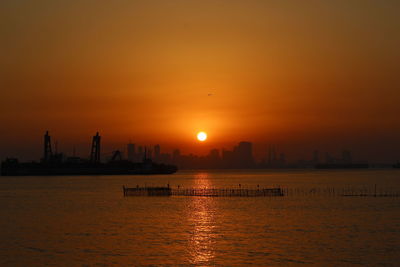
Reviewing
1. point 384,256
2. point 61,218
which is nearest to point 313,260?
point 384,256

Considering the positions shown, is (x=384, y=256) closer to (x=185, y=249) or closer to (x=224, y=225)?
(x=185, y=249)

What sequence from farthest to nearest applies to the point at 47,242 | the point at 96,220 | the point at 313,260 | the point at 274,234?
the point at 96,220 → the point at 274,234 → the point at 47,242 → the point at 313,260

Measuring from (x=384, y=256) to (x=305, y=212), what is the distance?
141ft

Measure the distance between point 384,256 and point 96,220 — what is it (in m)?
46.8

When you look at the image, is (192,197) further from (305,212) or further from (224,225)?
(224,225)

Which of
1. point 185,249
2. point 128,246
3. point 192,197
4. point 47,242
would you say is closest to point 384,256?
point 185,249

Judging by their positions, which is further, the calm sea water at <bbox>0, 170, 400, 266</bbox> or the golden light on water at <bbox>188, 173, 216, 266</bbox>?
the golden light on water at <bbox>188, 173, 216, 266</bbox>

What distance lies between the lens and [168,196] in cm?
13862

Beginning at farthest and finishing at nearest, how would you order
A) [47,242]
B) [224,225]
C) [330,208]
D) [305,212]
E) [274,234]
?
[330,208] < [305,212] < [224,225] < [274,234] < [47,242]

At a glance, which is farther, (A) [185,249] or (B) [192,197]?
(B) [192,197]

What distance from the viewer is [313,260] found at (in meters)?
50.3

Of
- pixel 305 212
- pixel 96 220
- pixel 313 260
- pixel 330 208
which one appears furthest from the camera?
pixel 330 208

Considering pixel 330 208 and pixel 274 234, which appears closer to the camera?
pixel 274 234

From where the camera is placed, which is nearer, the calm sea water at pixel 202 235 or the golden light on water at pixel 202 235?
the calm sea water at pixel 202 235
